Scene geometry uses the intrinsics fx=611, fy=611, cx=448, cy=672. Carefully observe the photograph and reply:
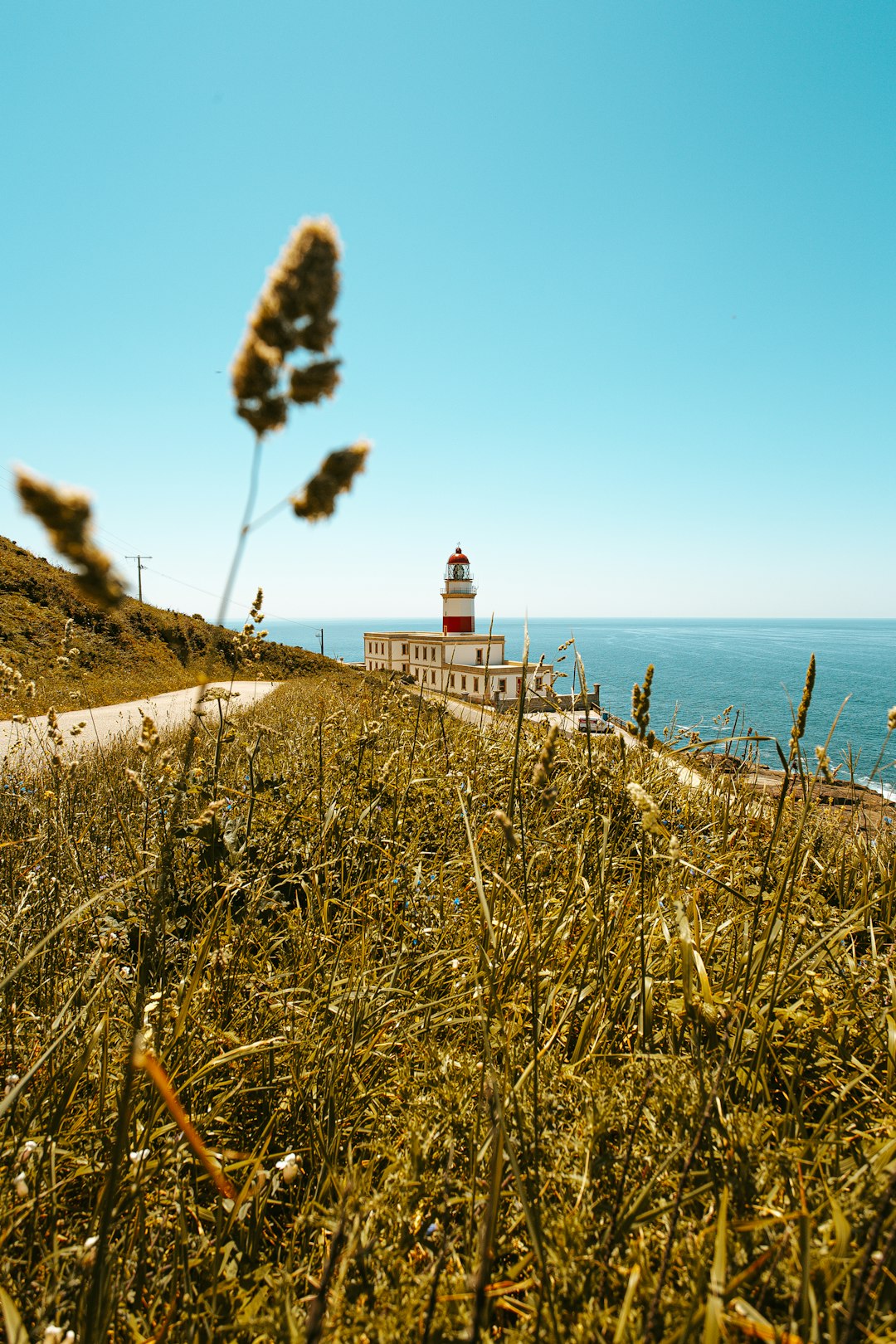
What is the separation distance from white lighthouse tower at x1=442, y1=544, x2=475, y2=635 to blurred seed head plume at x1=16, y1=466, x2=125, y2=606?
1860 inches

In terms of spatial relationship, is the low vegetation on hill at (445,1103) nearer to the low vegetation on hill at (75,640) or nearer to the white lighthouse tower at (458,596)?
the low vegetation on hill at (75,640)

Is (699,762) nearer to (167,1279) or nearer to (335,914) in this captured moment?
(335,914)

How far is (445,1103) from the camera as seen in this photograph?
1.68 metres

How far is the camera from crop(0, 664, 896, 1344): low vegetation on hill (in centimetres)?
117

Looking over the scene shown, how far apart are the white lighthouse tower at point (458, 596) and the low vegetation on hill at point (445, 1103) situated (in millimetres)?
45500

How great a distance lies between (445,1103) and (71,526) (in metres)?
1.70

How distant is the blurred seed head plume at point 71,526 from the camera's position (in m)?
0.80

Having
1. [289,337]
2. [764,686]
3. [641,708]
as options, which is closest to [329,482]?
[289,337]

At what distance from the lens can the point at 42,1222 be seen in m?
1.58

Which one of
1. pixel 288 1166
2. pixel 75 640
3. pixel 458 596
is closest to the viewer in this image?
pixel 288 1166

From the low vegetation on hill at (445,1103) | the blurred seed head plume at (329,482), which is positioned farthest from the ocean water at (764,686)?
the blurred seed head plume at (329,482)

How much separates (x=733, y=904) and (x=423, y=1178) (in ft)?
6.83

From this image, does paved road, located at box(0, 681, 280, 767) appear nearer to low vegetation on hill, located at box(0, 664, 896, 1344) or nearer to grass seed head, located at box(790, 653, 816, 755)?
low vegetation on hill, located at box(0, 664, 896, 1344)

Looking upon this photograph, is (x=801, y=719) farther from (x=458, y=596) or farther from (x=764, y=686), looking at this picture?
(x=764, y=686)
